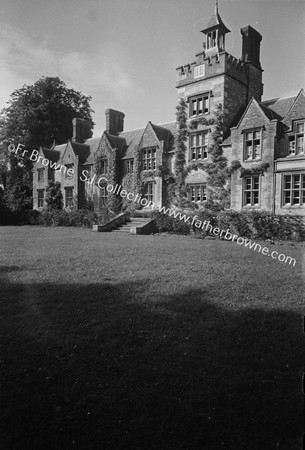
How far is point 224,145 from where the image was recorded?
23422 mm

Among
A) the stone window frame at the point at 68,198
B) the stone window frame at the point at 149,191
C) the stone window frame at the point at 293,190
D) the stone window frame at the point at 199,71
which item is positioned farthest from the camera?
the stone window frame at the point at 68,198

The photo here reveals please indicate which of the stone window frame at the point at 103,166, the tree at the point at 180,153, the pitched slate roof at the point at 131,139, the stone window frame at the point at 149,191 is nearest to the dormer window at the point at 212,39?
the tree at the point at 180,153

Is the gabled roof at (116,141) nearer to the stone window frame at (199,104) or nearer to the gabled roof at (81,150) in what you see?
the gabled roof at (81,150)

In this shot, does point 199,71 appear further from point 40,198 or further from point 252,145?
point 40,198

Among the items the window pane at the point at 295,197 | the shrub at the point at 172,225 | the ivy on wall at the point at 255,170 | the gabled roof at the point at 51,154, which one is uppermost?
the gabled roof at the point at 51,154

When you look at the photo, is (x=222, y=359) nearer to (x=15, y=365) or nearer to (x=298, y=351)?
(x=298, y=351)

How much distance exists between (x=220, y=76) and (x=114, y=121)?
14289mm

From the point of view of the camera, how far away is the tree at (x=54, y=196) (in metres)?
34.4

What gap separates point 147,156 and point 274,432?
26.6m

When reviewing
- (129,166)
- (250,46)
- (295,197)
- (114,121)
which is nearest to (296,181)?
(295,197)

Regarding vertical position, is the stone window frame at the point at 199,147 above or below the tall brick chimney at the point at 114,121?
below

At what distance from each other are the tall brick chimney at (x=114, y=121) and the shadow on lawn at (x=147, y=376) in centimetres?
3036

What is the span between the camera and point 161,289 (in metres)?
7.57

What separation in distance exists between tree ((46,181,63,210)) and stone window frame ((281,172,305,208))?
22.7 metres
